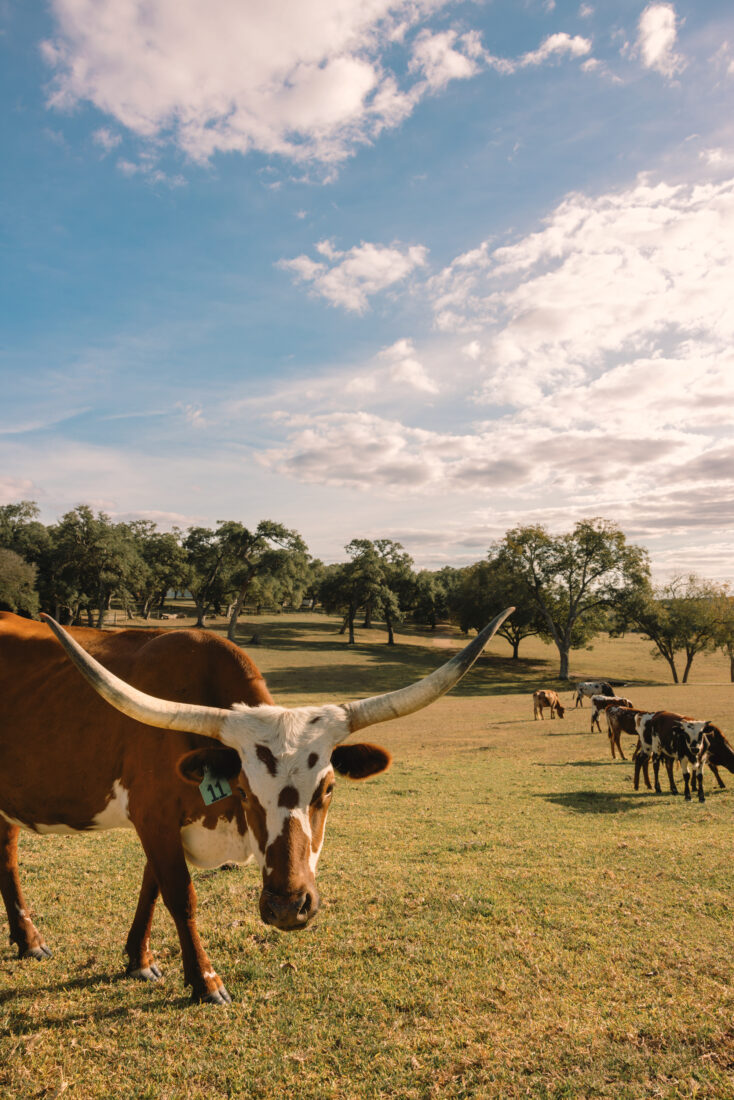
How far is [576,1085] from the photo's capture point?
12.2 ft

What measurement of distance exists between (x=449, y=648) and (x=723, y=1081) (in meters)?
66.6

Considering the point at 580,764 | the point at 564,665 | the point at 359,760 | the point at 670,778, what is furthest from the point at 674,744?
the point at 564,665

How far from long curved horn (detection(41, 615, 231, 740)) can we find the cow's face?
15 centimetres

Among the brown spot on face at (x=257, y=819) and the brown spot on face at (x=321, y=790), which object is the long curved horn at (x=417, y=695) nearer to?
the brown spot on face at (x=321, y=790)

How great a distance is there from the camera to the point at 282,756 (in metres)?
3.85

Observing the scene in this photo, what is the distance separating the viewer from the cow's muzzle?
3.44m

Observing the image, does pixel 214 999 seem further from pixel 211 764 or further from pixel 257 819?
pixel 211 764

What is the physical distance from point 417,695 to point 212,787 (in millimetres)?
1601

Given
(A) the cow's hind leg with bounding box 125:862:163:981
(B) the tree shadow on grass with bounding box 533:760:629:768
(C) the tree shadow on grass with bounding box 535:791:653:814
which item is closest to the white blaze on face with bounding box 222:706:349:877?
(A) the cow's hind leg with bounding box 125:862:163:981

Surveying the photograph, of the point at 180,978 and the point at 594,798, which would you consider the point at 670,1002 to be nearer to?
the point at 180,978

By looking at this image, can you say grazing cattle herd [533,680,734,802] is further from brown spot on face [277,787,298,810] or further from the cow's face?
brown spot on face [277,787,298,810]

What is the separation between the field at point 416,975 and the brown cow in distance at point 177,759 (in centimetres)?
55

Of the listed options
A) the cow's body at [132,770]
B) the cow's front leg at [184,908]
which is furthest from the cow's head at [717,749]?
the cow's front leg at [184,908]

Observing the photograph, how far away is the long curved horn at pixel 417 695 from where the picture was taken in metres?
4.01
